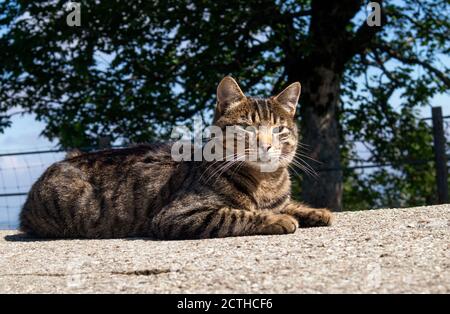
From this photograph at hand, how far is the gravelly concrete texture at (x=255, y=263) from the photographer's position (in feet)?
10.4

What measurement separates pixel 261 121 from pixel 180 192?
0.96 m

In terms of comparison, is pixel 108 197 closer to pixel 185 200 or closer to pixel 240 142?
pixel 185 200

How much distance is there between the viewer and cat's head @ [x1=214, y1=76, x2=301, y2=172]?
4871 mm

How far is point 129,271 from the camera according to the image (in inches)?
146

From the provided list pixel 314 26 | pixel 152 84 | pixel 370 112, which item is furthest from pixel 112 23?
pixel 370 112

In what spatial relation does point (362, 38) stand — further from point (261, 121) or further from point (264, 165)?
point (264, 165)

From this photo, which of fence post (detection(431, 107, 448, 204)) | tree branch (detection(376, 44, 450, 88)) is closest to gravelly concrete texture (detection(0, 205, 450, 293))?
fence post (detection(431, 107, 448, 204))

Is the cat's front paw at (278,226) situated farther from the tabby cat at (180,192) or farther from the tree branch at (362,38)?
the tree branch at (362,38)

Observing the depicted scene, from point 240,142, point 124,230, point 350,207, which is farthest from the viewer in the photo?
point 350,207

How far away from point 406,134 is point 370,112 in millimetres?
955

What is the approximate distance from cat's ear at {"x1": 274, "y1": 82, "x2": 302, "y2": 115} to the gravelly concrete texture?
1162 mm

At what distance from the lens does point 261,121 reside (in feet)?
16.5

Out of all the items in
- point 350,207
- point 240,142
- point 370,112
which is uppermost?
point 370,112

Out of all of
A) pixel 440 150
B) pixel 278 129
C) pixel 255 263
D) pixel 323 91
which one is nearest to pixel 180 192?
pixel 278 129
